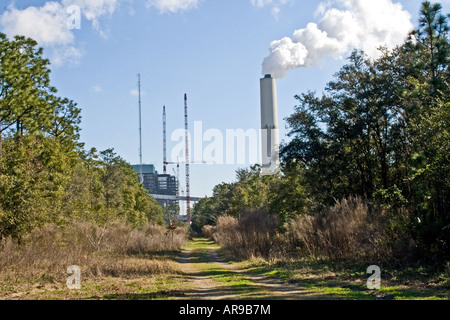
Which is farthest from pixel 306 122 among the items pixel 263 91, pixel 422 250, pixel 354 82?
pixel 263 91

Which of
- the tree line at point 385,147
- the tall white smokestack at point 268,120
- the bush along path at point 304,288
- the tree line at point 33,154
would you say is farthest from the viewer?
the tall white smokestack at point 268,120

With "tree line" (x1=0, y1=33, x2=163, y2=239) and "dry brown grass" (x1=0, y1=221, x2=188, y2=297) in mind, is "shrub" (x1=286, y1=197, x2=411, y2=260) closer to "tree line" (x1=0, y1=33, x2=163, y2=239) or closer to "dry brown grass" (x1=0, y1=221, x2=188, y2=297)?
"dry brown grass" (x1=0, y1=221, x2=188, y2=297)

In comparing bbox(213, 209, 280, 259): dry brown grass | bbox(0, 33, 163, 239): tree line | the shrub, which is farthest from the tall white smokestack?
the shrub

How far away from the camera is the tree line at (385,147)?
693 inches

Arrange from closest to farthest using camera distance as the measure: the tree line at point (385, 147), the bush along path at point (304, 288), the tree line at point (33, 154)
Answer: the bush along path at point (304, 288)
the tree line at point (385, 147)
the tree line at point (33, 154)

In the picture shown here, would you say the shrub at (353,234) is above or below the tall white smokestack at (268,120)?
below

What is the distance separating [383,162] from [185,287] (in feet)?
58.1

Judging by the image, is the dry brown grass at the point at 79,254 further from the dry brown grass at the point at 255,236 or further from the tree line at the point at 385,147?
the tree line at the point at 385,147

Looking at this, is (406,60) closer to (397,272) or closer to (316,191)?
(316,191)

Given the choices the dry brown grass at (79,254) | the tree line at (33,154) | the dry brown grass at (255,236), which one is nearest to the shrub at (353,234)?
the dry brown grass at (255,236)

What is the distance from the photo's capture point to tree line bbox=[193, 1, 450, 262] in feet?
57.7

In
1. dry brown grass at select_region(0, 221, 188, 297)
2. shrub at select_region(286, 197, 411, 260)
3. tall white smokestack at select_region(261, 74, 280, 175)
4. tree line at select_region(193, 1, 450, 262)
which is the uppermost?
tall white smokestack at select_region(261, 74, 280, 175)

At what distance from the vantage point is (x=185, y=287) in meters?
16.2

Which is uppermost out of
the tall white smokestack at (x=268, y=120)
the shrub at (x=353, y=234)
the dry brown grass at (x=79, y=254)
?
the tall white smokestack at (x=268, y=120)
